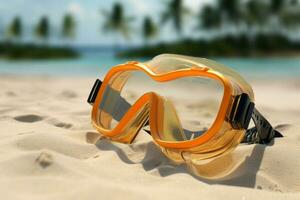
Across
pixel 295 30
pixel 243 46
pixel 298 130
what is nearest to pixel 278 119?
pixel 298 130

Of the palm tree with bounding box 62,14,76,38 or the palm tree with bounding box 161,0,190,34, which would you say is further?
the palm tree with bounding box 62,14,76,38

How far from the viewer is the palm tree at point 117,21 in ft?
103

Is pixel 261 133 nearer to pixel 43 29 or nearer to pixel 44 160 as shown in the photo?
pixel 44 160

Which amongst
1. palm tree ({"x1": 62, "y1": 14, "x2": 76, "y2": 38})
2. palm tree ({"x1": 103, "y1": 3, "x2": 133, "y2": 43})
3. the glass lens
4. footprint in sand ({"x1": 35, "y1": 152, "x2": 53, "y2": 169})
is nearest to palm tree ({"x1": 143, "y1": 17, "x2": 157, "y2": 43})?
palm tree ({"x1": 103, "y1": 3, "x2": 133, "y2": 43})

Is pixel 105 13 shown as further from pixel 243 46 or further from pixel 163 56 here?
pixel 163 56

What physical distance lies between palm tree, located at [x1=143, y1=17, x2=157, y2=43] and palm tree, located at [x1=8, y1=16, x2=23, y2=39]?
9863 millimetres

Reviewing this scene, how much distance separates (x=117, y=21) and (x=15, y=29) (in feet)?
28.5

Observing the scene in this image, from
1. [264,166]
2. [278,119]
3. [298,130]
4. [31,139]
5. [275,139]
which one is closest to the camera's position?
[264,166]

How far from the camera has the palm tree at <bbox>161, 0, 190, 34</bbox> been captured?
29.5 m

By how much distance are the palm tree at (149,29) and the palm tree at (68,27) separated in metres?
7.91

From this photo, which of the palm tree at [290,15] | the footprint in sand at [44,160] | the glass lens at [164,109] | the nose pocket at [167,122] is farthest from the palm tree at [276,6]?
the footprint in sand at [44,160]

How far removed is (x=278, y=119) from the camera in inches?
118

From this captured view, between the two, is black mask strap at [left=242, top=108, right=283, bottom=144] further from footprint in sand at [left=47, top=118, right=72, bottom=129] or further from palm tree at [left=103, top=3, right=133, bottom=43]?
palm tree at [left=103, top=3, right=133, bottom=43]

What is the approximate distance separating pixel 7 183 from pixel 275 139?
123 centimetres
